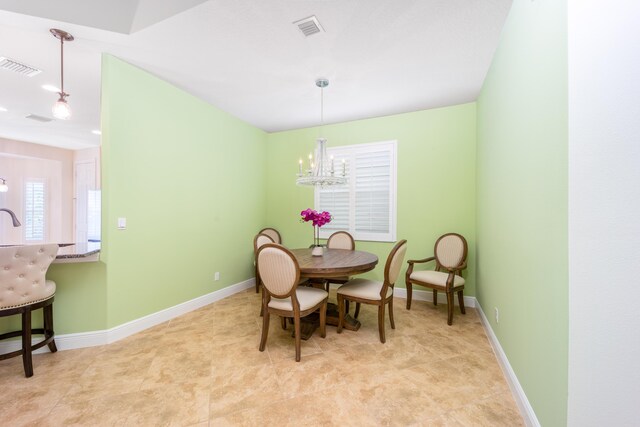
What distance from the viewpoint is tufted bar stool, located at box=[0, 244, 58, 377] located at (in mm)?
1867

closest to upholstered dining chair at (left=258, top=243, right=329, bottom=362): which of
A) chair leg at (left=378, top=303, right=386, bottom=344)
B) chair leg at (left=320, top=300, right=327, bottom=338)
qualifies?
chair leg at (left=320, top=300, right=327, bottom=338)

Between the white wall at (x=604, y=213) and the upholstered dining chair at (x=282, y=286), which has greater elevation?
the white wall at (x=604, y=213)

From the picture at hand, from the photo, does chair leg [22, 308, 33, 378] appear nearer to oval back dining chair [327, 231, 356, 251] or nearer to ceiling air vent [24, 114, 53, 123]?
oval back dining chair [327, 231, 356, 251]

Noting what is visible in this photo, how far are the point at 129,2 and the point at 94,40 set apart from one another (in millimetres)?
548

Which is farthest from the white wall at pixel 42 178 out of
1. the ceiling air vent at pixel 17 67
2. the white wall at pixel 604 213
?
the white wall at pixel 604 213

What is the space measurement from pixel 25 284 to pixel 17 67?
2.30 metres

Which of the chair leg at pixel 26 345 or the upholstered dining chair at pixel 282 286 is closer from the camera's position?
the chair leg at pixel 26 345

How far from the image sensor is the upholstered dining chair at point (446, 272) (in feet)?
9.71

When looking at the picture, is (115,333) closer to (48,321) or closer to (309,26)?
(48,321)

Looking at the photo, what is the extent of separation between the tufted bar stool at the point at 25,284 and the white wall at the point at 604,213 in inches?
128

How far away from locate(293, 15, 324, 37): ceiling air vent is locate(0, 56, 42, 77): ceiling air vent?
2848 millimetres

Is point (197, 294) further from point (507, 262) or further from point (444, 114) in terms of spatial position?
point (444, 114)

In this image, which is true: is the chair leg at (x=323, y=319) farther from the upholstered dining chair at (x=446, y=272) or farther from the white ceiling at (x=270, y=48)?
the white ceiling at (x=270, y=48)

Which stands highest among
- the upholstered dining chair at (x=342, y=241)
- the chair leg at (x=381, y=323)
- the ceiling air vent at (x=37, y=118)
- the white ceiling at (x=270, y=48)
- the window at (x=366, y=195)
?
the ceiling air vent at (x=37, y=118)
